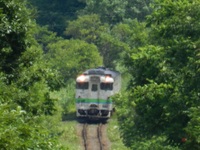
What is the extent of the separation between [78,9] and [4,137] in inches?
2578

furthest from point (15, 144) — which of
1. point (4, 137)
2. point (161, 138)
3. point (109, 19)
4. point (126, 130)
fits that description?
point (109, 19)

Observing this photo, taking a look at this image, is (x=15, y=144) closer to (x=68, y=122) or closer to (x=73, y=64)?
(x=68, y=122)

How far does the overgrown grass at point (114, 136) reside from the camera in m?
36.2

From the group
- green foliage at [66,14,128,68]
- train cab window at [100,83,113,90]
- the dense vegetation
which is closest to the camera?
the dense vegetation

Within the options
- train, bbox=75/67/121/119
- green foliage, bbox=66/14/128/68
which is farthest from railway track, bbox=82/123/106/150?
green foliage, bbox=66/14/128/68

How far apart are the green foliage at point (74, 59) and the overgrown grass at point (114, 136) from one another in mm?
9644

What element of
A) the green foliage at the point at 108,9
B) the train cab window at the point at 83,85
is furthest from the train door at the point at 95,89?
the green foliage at the point at 108,9

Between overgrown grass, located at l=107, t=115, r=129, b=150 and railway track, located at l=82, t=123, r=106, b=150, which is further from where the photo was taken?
railway track, located at l=82, t=123, r=106, b=150

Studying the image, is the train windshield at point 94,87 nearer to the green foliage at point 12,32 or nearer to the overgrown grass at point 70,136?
the overgrown grass at point 70,136

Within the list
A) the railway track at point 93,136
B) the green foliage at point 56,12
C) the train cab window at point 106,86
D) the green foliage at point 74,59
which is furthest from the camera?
the green foliage at point 56,12

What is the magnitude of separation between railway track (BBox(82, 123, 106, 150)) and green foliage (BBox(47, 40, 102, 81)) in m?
11.0

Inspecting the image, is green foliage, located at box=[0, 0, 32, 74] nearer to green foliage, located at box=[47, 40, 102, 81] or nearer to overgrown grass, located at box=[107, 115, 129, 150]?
overgrown grass, located at box=[107, 115, 129, 150]

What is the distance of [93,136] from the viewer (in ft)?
129

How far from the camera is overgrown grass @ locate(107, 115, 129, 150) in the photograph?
119 ft
